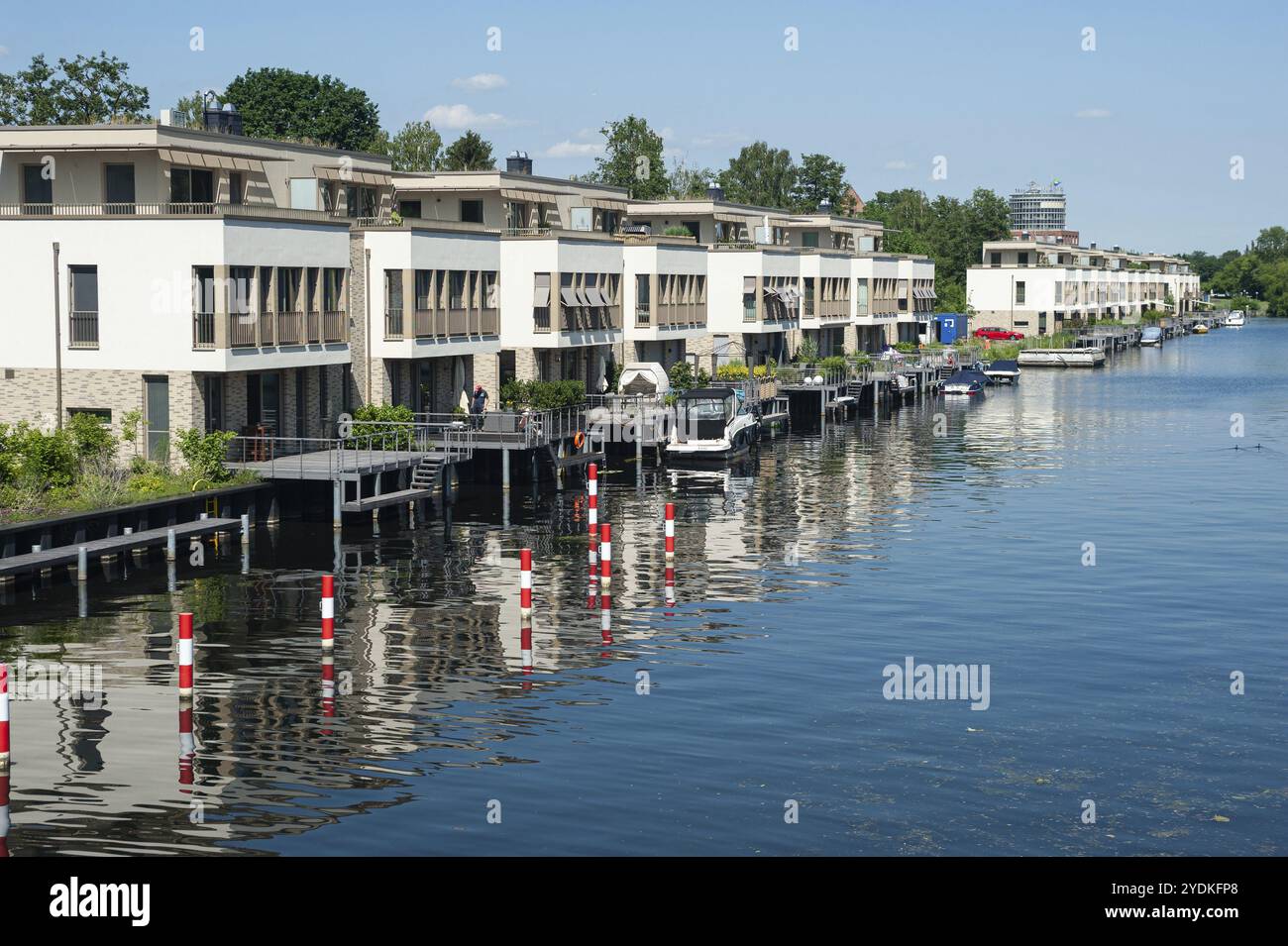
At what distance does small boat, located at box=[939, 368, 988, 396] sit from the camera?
129250 mm

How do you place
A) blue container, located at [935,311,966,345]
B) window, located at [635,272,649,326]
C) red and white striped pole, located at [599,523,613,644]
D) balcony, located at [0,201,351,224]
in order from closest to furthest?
1. red and white striped pole, located at [599,523,613,644]
2. balcony, located at [0,201,351,224]
3. window, located at [635,272,649,326]
4. blue container, located at [935,311,966,345]

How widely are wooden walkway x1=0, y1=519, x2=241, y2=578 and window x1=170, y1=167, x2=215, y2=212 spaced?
1396 centimetres

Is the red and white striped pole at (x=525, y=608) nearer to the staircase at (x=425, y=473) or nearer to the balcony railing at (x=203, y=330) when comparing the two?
the balcony railing at (x=203, y=330)

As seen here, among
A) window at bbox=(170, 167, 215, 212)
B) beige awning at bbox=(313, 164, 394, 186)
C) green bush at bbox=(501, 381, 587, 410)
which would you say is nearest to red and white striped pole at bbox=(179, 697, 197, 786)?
window at bbox=(170, 167, 215, 212)

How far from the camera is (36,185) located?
57875 mm

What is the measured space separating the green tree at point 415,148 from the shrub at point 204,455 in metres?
109

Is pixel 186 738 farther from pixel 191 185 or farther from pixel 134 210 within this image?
pixel 191 185

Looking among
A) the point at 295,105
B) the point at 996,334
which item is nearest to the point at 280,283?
the point at 295,105

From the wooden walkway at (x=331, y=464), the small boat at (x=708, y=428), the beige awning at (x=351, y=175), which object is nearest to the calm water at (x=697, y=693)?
the wooden walkway at (x=331, y=464)

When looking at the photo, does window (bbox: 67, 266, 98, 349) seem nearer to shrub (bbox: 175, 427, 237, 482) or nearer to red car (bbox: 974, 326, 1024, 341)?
shrub (bbox: 175, 427, 237, 482)

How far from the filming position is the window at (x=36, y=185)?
5759 cm
